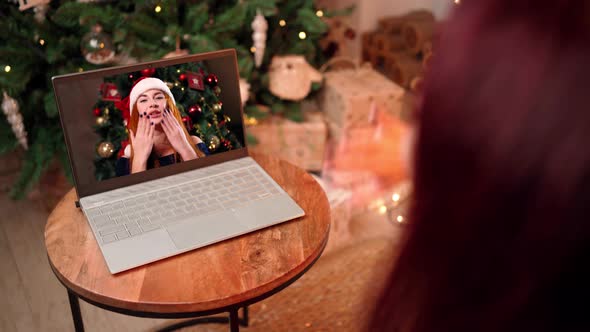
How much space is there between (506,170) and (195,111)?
2.78ft

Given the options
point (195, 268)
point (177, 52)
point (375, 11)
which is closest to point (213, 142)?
A: point (195, 268)

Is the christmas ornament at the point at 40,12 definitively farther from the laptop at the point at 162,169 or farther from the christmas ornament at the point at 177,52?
the laptop at the point at 162,169

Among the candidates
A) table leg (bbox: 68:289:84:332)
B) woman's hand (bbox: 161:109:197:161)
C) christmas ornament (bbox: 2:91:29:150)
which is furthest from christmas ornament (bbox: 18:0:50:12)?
table leg (bbox: 68:289:84:332)

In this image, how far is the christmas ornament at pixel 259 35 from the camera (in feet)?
6.05

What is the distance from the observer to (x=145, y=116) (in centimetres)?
110

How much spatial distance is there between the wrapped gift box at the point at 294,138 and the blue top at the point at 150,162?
86cm

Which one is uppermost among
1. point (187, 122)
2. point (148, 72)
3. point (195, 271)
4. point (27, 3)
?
point (27, 3)

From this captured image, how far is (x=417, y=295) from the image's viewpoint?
47 cm

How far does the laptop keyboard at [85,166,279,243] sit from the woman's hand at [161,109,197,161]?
0.06 metres

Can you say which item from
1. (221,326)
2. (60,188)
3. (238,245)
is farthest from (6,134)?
(238,245)

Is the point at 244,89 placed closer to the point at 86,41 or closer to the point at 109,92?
the point at 86,41

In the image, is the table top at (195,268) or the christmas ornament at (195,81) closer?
the table top at (195,268)

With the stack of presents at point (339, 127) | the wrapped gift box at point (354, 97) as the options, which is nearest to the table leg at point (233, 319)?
the stack of presents at point (339, 127)

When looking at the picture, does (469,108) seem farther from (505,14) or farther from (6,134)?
(6,134)
